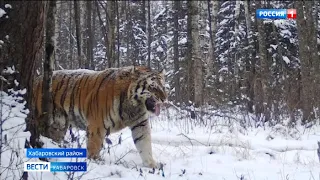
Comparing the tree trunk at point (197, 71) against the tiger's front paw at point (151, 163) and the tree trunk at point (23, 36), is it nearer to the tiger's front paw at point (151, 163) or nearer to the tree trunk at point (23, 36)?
the tiger's front paw at point (151, 163)

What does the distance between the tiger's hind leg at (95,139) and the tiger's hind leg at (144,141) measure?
449 millimetres

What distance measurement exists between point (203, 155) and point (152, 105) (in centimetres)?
98

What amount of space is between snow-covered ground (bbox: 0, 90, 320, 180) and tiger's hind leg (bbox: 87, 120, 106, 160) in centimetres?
11

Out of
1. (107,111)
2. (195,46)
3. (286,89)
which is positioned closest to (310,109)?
(286,89)

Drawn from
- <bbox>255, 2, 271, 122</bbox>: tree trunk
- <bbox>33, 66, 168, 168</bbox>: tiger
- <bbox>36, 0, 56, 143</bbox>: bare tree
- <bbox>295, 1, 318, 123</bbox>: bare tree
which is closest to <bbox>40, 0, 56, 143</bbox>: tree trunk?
<bbox>36, 0, 56, 143</bbox>: bare tree

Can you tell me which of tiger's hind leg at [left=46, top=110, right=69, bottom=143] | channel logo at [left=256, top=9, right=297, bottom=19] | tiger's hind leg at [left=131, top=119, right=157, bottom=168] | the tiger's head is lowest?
tiger's hind leg at [left=131, top=119, right=157, bottom=168]

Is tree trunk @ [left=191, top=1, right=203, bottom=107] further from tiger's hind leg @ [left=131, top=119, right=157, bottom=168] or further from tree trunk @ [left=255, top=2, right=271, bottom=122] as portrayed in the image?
tiger's hind leg @ [left=131, top=119, right=157, bottom=168]

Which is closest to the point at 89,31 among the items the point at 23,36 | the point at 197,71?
the point at 23,36

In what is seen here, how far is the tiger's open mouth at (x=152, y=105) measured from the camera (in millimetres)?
4918

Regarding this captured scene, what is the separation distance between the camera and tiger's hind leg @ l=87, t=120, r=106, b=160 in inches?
189

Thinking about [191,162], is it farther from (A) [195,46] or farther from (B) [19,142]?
(A) [195,46]

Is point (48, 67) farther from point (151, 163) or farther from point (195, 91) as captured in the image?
point (195, 91)

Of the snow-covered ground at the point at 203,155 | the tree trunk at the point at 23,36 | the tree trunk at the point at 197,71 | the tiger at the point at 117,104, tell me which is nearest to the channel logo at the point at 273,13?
the tree trunk at the point at 197,71

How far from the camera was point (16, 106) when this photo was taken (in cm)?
332
